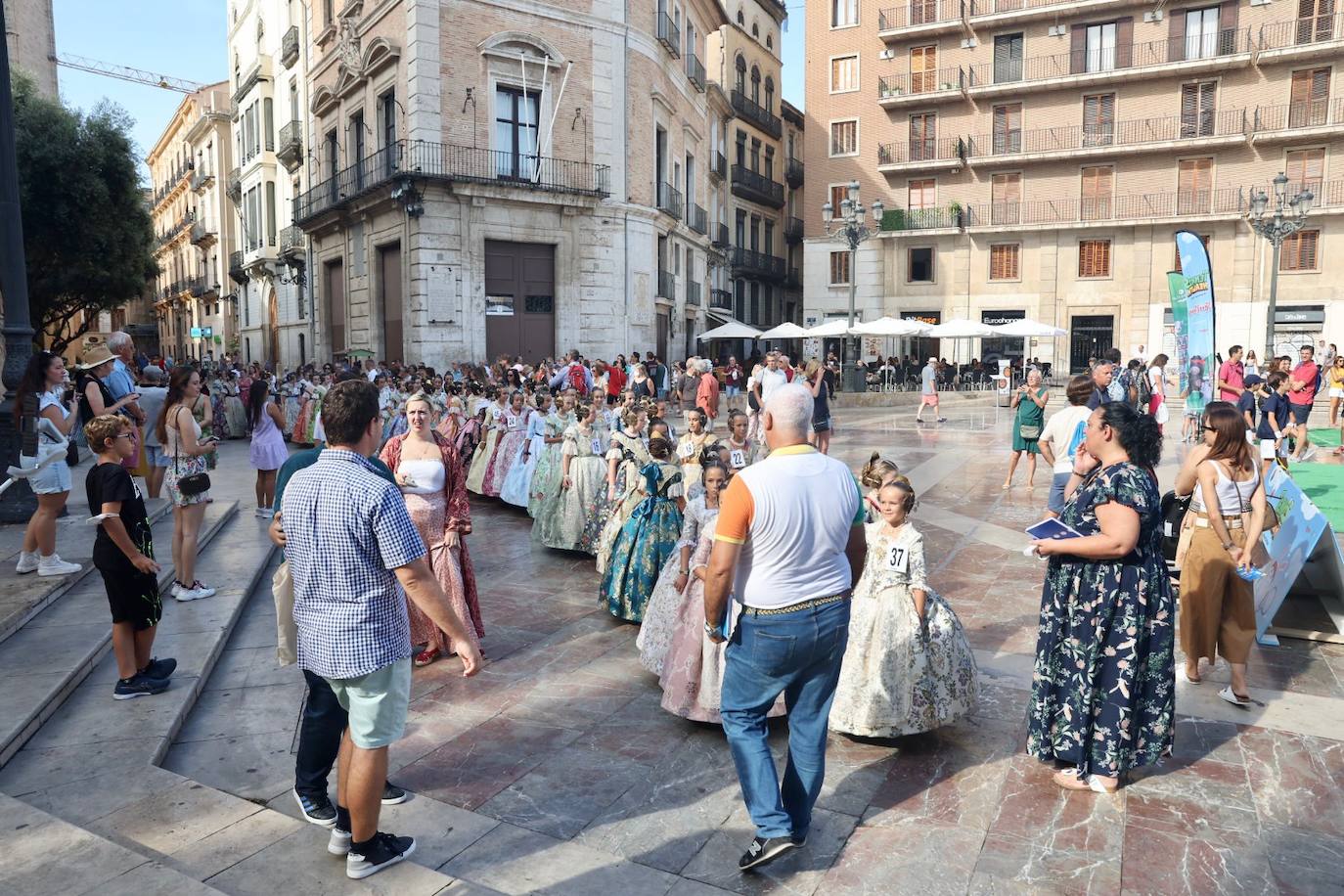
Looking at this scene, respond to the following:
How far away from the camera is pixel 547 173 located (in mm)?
23453

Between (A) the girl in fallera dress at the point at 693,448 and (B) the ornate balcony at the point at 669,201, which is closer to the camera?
(A) the girl in fallera dress at the point at 693,448

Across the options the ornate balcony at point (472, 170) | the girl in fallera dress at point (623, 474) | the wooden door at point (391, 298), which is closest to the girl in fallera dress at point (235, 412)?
the wooden door at point (391, 298)

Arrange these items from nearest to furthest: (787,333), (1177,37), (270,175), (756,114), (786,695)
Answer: (786,695) < (787,333) < (1177,37) < (270,175) < (756,114)

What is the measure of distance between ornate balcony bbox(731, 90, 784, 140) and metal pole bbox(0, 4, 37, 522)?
33.2 m

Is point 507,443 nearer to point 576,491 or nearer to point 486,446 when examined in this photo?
point 486,446

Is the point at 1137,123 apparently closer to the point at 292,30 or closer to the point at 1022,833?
the point at 292,30

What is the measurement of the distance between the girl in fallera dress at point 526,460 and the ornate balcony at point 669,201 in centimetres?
1665

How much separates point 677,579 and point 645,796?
1270 millimetres

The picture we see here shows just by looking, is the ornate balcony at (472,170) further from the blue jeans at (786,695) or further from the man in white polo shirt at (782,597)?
the blue jeans at (786,695)

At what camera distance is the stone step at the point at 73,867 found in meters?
2.93

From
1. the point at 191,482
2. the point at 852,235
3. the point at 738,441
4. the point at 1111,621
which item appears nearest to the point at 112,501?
the point at 191,482

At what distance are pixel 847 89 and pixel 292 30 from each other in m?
21.0

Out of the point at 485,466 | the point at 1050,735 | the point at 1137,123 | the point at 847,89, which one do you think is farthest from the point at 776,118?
the point at 1050,735

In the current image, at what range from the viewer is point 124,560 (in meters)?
4.65
